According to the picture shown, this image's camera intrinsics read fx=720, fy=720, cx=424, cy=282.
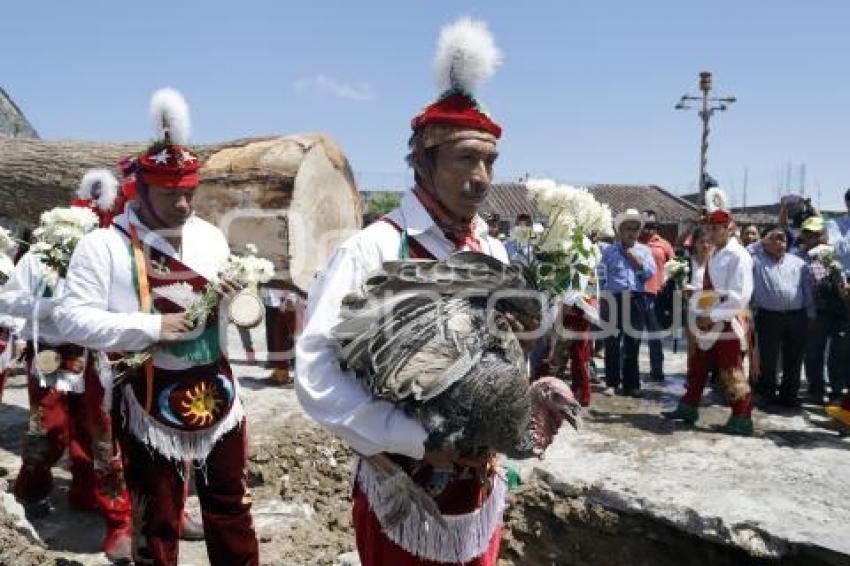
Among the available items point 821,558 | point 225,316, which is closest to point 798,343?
point 821,558

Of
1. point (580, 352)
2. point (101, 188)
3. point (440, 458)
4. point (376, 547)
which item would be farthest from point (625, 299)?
point (440, 458)

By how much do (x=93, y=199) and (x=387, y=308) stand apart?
378 centimetres

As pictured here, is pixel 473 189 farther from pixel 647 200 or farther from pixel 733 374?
pixel 647 200

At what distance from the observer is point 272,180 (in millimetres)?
5176

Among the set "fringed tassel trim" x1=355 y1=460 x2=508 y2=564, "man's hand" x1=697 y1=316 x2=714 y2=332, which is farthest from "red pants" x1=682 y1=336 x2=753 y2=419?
"fringed tassel trim" x1=355 y1=460 x2=508 y2=564

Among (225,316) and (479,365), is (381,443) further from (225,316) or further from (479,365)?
(225,316)

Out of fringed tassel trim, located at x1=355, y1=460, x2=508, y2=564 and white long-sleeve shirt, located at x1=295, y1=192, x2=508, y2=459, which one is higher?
white long-sleeve shirt, located at x1=295, y1=192, x2=508, y2=459

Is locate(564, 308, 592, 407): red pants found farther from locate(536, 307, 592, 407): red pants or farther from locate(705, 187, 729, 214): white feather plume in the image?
locate(705, 187, 729, 214): white feather plume

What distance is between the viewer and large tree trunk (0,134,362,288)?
518 cm

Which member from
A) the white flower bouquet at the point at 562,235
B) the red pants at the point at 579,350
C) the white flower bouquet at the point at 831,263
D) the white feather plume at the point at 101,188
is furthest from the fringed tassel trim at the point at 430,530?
the white flower bouquet at the point at 831,263

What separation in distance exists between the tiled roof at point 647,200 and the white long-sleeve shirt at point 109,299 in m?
29.8

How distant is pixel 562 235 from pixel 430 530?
3.21ft

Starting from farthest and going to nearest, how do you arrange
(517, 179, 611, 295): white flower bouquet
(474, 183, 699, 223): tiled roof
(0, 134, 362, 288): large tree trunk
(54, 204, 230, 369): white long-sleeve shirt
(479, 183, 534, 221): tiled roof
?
(474, 183, 699, 223): tiled roof, (479, 183, 534, 221): tiled roof, (0, 134, 362, 288): large tree trunk, (54, 204, 230, 369): white long-sleeve shirt, (517, 179, 611, 295): white flower bouquet

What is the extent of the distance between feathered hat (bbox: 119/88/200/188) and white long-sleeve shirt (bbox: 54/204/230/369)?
207 mm
